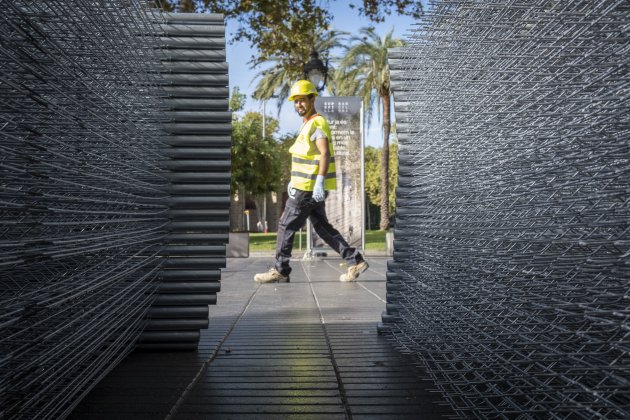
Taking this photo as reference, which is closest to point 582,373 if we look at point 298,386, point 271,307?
point 298,386

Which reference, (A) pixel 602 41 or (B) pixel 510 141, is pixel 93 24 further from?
(A) pixel 602 41

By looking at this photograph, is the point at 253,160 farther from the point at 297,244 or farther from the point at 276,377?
the point at 276,377

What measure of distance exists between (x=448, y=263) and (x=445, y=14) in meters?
1.09

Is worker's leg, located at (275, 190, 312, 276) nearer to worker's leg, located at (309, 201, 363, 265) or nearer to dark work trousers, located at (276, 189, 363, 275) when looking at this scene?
dark work trousers, located at (276, 189, 363, 275)

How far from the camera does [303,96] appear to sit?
887 centimetres

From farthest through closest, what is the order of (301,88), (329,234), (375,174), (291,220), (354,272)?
(375,174) < (329,234) < (354,272) < (291,220) < (301,88)

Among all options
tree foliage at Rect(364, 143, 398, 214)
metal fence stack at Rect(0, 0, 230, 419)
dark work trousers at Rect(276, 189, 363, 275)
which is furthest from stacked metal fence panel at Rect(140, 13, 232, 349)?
tree foliage at Rect(364, 143, 398, 214)

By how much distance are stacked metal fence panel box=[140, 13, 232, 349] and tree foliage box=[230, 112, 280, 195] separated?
125 ft

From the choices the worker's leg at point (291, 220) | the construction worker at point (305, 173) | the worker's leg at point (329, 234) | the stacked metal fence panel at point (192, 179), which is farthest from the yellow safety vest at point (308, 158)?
the stacked metal fence panel at point (192, 179)

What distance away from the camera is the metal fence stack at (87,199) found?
89.8 inches

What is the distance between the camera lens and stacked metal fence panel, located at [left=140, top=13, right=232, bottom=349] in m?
4.54

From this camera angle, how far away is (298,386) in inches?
145

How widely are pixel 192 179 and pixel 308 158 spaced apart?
4.69 meters

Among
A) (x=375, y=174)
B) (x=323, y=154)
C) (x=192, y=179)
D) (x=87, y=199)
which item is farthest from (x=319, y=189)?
(x=375, y=174)
